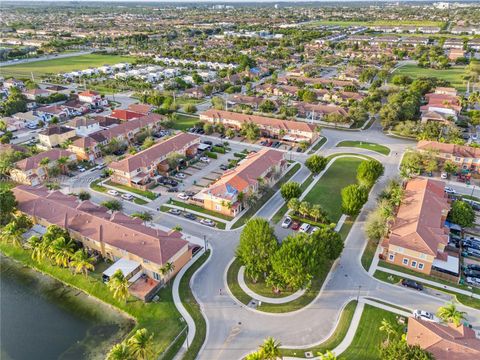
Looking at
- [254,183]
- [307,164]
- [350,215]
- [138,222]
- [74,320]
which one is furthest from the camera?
[307,164]

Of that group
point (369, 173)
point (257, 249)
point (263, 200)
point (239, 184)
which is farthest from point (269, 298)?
point (369, 173)

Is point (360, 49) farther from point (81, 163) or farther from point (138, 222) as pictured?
point (138, 222)

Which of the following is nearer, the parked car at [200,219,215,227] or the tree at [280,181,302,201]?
the parked car at [200,219,215,227]

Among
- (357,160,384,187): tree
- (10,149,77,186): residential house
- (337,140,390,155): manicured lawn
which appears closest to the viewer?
(357,160,384,187): tree

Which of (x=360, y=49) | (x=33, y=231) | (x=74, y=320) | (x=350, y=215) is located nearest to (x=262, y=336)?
(x=74, y=320)

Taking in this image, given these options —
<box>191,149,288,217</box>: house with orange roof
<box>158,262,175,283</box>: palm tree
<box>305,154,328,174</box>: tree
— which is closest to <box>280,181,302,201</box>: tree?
<box>191,149,288,217</box>: house with orange roof

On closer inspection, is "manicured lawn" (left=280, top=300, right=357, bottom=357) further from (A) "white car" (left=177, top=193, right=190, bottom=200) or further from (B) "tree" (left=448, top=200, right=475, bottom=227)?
(A) "white car" (left=177, top=193, right=190, bottom=200)
